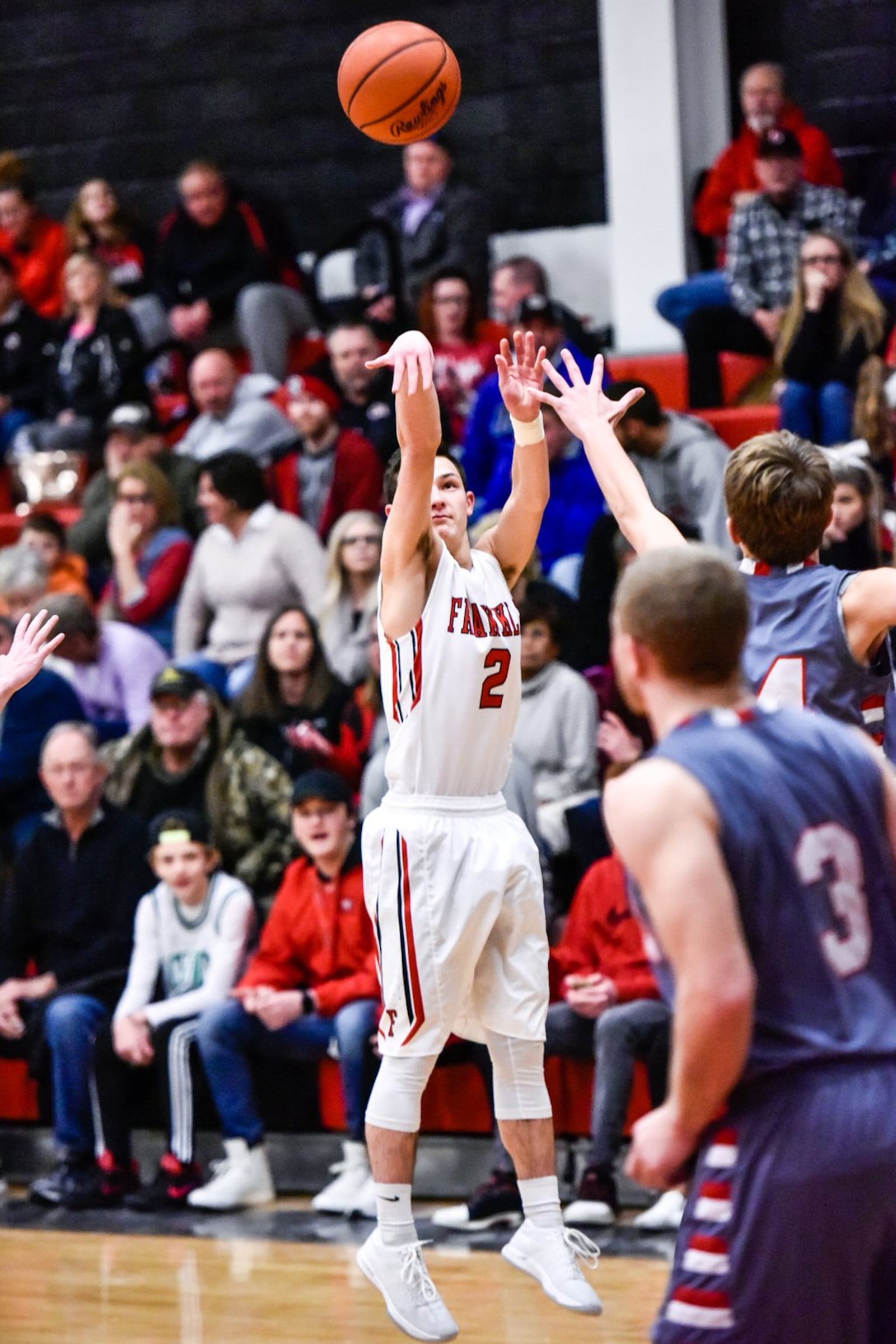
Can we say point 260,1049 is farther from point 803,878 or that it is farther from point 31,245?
point 31,245

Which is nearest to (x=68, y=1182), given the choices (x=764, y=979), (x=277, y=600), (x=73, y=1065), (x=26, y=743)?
(x=73, y=1065)

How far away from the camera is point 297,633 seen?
290 inches

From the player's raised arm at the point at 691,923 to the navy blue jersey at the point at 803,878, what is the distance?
0.04 meters

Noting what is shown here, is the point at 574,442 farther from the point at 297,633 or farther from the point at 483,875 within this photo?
the point at 483,875

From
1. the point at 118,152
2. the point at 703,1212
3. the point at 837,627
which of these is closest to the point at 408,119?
the point at 837,627

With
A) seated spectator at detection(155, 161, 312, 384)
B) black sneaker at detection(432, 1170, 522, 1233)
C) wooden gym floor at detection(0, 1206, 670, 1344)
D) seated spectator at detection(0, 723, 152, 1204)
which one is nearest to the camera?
wooden gym floor at detection(0, 1206, 670, 1344)

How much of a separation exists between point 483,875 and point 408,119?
1971mm

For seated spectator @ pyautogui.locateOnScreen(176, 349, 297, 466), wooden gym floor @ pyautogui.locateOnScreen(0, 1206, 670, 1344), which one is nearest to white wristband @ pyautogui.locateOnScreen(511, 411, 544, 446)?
wooden gym floor @ pyautogui.locateOnScreen(0, 1206, 670, 1344)

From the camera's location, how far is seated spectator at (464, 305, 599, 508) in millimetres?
8164

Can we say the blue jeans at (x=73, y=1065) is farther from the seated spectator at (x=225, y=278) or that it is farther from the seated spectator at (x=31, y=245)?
the seated spectator at (x=31, y=245)

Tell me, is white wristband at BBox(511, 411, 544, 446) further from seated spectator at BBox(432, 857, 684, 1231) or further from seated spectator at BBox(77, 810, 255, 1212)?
seated spectator at BBox(77, 810, 255, 1212)

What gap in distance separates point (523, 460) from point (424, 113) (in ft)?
3.42

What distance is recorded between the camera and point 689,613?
8.64 ft

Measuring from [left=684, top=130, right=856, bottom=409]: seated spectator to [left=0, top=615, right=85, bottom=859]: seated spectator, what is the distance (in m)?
3.26
